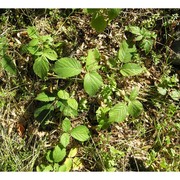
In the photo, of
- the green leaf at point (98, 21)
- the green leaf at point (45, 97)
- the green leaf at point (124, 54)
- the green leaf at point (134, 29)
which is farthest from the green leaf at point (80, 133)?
the green leaf at point (134, 29)

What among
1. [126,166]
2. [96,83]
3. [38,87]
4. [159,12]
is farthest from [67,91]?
[159,12]

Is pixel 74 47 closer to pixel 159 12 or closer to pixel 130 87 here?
pixel 130 87

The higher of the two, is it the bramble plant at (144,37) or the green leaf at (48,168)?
the bramble plant at (144,37)

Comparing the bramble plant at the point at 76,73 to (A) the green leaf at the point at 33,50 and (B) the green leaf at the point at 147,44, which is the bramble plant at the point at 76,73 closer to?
(A) the green leaf at the point at 33,50

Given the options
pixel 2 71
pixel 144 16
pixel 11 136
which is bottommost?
pixel 11 136

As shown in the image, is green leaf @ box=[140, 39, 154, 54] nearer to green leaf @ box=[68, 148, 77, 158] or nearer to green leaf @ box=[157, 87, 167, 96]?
green leaf @ box=[157, 87, 167, 96]

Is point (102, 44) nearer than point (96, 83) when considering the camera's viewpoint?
No
